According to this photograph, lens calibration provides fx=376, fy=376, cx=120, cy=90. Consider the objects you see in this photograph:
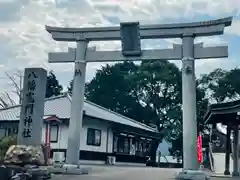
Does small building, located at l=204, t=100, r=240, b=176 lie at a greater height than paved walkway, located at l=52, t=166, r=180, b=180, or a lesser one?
greater

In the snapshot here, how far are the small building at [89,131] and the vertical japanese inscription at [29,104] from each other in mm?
10495

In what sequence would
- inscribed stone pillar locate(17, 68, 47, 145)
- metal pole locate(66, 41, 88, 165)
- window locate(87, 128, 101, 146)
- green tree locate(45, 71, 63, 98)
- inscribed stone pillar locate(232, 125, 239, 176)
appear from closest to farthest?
1. inscribed stone pillar locate(17, 68, 47, 145)
2. metal pole locate(66, 41, 88, 165)
3. inscribed stone pillar locate(232, 125, 239, 176)
4. window locate(87, 128, 101, 146)
5. green tree locate(45, 71, 63, 98)

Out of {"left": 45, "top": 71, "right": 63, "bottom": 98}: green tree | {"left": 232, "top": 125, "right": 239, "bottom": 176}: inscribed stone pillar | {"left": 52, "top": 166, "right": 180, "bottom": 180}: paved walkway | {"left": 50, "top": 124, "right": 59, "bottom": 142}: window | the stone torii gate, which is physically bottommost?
{"left": 52, "top": 166, "right": 180, "bottom": 180}: paved walkway

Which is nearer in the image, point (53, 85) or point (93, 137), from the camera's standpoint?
point (93, 137)

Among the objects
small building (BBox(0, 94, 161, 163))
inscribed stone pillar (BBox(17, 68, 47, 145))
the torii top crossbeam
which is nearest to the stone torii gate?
the torii top crossbeam

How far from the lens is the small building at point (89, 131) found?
25.7 metres

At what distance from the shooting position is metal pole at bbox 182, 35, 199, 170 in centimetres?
1366

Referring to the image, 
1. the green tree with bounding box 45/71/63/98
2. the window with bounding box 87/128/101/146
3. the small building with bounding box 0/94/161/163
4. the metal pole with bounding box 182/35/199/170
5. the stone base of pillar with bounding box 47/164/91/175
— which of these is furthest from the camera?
the green tree with bounding box 45/71/63/98

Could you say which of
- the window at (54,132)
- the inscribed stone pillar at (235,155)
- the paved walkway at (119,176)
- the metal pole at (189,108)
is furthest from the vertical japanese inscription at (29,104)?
the window at (54,132)

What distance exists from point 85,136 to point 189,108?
13.9m

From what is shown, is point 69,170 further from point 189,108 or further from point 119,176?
point 189,108

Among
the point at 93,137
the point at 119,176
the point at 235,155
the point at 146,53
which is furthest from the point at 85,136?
the point at 146,53

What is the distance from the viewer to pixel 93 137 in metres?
27.8

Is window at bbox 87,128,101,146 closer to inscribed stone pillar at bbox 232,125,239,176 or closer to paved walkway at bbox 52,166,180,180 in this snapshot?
paved walkway at bbox 52,166,180,180
